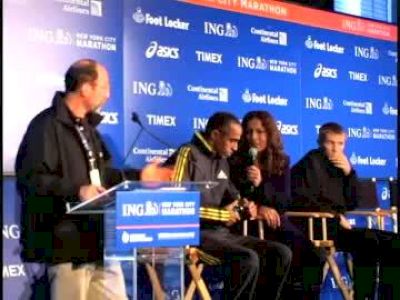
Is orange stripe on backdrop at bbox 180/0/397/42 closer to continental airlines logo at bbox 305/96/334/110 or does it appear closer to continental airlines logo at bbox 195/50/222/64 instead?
continental airlines logo at bbox 195/50/222/64

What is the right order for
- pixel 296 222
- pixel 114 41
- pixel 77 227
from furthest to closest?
pixel 296 222, pixel 114 41, pixel 77 227

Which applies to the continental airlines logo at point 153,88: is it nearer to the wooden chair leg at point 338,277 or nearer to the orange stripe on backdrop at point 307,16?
the orange stripe on backdrop at point 307,16

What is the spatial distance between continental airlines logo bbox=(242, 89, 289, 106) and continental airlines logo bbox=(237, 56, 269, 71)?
18cm

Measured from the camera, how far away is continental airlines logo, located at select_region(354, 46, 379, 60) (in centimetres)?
730

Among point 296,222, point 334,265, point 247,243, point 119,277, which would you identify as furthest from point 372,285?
point 119,277

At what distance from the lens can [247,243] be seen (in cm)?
608

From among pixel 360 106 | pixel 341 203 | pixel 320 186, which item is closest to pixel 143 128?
pixel 320 186

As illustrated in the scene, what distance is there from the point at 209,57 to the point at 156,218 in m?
1.84

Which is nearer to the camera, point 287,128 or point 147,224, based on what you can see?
point 147,224

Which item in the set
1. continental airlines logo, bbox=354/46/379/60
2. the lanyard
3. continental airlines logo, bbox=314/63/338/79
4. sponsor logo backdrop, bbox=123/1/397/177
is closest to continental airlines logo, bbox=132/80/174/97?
sponsor logo backdrop, bbox=123/1/397/177

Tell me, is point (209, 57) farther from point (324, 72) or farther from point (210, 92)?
point (324, 72)

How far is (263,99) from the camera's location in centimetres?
653

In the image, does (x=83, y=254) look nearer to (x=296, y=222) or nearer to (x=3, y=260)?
(x=3, y=260)

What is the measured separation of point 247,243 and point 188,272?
0.47 metres
